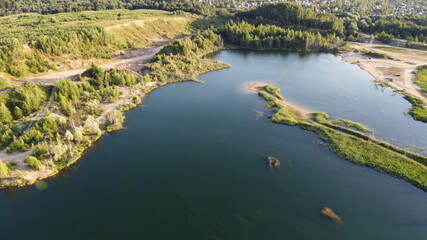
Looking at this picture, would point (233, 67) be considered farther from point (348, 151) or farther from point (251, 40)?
point (348, 151)

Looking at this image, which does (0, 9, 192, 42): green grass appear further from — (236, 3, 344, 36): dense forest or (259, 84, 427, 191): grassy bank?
(259, 84, 427, 191): grassy bank

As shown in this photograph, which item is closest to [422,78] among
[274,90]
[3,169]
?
[274,90]

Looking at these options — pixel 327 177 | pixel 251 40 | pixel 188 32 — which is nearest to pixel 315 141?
pixel 327 177

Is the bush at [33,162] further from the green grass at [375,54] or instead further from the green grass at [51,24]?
the green grass at [375,54]

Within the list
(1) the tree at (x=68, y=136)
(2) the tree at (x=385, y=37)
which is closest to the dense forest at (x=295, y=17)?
(2) the tree at (x=385, y=37)

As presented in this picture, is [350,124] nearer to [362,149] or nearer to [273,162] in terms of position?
[362,149]
